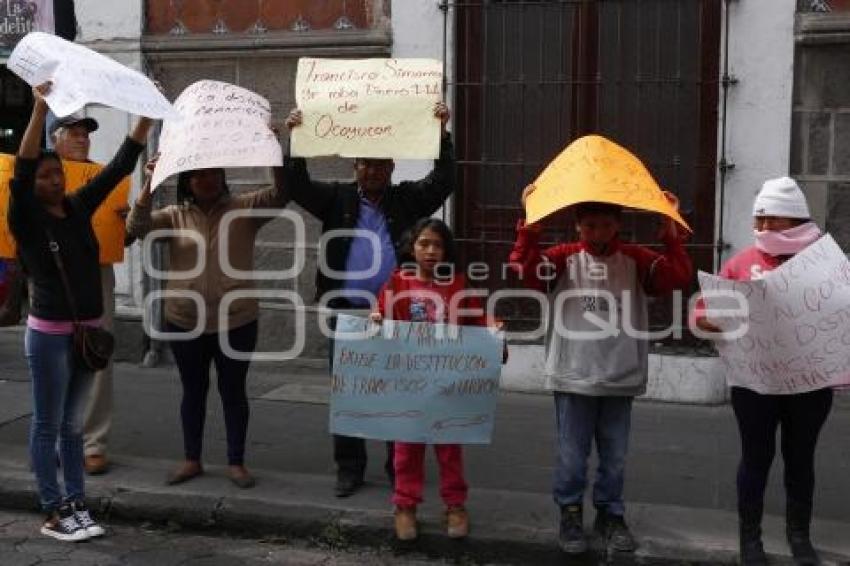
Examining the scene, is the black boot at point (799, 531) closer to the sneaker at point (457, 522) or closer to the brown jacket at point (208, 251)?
the sneaker at point (457, 522)

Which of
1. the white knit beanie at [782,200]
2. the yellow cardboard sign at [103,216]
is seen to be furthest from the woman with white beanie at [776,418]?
the yellow cardboard sign at [103,216]

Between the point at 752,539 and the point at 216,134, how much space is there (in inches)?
117

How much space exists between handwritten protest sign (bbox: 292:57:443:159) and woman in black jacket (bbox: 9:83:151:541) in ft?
2.53

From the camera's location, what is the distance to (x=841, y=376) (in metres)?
3.93

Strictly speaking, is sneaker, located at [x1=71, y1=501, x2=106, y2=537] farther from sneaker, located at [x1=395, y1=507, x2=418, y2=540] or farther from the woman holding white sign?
sneaker, located at [x1=395, y1=507, x2=418, y2=540]

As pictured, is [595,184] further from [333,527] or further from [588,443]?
[333,527]

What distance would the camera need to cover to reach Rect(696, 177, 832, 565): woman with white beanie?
4.02 metres

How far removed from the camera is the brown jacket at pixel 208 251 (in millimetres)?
5008

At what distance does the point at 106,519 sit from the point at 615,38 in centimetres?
459

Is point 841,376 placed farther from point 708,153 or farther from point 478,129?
point 478,129

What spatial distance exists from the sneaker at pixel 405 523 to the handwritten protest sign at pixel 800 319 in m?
1.58

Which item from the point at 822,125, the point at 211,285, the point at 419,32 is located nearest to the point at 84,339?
the point at 211,285

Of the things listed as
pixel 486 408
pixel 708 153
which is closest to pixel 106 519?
pixel 486 408

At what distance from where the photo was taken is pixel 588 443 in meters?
4.36
